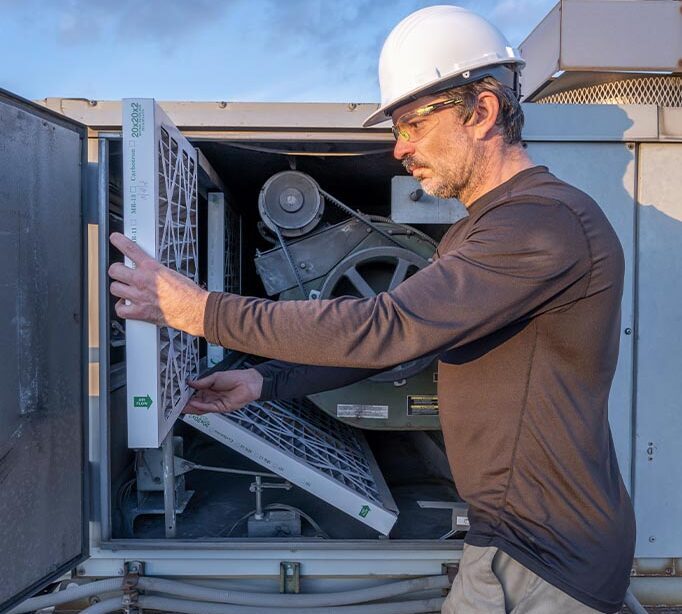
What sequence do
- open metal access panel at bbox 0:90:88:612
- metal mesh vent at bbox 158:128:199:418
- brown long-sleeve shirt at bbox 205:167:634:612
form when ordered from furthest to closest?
open metal access panel at bbox 0:90:88:612
metal mesh vent at bbox 158:128:199:418
brown long-sleeve shirt at bbox 205:167:634:612

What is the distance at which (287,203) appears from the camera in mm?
2236

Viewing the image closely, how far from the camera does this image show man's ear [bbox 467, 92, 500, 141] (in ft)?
3.82

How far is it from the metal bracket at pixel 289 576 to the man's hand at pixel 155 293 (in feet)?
3.78

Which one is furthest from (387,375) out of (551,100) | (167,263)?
(551,100)

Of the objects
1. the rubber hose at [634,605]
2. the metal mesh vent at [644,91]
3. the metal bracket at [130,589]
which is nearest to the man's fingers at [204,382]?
the metal bracket at [130,589]

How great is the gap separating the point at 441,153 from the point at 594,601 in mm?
981

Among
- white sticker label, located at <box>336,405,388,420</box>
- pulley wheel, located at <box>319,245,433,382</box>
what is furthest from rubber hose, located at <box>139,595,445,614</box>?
pulley wheel, located at <box>319,245,433,382</box>

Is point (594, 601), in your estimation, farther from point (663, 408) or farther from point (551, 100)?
point (551, 100)

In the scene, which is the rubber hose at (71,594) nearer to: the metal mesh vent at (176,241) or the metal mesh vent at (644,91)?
the metal mesh vent at (176,241)

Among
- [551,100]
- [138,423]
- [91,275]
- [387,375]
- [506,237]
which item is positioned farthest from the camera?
[551,100]

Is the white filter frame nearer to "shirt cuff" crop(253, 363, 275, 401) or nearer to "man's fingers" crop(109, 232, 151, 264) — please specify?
"shirt cuff" crop(253, 363, 275, 401)

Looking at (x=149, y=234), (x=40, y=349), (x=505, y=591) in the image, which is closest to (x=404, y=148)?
(x=149, y=234)

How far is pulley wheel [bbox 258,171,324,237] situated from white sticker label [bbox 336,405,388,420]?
30.8 inches

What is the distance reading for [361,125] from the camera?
1821mm
